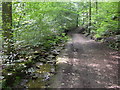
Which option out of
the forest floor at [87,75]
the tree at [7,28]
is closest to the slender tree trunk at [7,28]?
the tree at [7,28]

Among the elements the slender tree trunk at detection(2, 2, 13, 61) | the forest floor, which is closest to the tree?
the slender tree trunk at detection(2, 2, 13, 61)

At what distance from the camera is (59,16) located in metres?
12.8

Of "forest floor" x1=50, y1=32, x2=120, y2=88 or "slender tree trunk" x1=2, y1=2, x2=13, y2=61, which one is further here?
"slender tree trunk" x1=2, y1=2, x2=13, y2=61

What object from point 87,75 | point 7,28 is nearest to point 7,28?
point 7,28

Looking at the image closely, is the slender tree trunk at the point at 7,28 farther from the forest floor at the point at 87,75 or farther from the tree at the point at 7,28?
the forest floor at the point at 87,75

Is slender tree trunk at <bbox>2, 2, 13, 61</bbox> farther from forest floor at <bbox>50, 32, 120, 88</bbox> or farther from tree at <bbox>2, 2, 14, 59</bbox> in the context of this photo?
forest floor at <bbox>50, 32, 120, 88</bbox>

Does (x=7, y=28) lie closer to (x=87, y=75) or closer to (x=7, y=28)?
(x=7, y=28)

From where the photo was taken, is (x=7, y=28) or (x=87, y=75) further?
(x=7, y=28)

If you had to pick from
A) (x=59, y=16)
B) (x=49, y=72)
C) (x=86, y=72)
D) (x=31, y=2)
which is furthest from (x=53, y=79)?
(x=59, y=16)

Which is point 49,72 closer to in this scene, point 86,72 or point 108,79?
point 86,72

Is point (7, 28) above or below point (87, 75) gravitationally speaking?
above

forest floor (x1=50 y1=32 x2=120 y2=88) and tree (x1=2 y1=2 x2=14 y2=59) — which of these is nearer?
forest floor (x1=50 y1=32 x2=120 y2=88)

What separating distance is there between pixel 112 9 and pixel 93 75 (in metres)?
6.98

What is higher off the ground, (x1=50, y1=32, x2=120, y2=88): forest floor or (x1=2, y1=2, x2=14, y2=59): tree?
(x1=2, y1=2, x2=14, y2=59): tree
